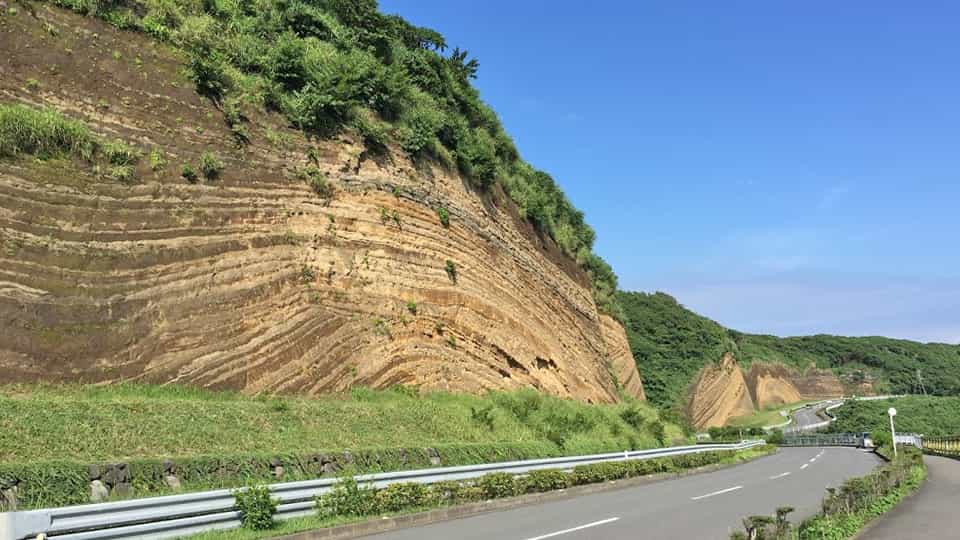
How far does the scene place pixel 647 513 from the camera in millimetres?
11820

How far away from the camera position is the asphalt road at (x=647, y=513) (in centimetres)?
956

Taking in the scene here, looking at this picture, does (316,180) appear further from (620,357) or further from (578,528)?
(620,357)

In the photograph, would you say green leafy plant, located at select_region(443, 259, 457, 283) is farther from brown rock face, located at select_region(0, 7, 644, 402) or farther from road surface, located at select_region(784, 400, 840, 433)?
road surface, located at select_region(784, 400, 840, 433)

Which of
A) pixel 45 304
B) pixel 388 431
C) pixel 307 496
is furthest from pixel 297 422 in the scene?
pixel 45 304

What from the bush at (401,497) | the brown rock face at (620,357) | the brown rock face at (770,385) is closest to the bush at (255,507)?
the bush at (401,497)

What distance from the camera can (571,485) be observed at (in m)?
15.9

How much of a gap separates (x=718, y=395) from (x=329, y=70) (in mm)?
54014

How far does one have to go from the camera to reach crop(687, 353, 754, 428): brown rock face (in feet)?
195

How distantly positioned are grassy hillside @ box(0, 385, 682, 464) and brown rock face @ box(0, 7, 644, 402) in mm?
557

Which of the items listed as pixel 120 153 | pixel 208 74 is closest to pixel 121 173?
pixel 120 153

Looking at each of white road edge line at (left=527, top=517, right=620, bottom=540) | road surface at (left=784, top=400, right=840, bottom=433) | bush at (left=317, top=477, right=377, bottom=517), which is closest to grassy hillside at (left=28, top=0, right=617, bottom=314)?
bush at (left=317, top=477, right=377, bottom=517)

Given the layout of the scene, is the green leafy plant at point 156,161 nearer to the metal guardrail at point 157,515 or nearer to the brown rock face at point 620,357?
the metal guardrail at point 157,515

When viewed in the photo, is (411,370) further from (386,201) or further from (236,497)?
(236,497)

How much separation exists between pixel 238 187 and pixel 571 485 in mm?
10863
